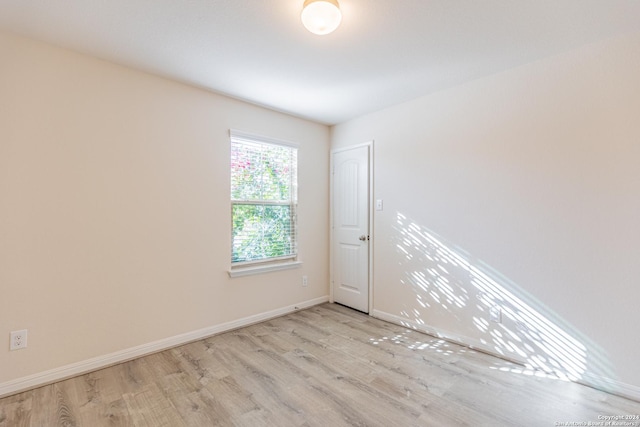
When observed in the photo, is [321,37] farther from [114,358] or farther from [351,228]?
[114,358]

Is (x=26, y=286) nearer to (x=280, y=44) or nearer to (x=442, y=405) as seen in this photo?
(x=280, y=44)

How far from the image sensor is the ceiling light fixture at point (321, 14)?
1.63 metres

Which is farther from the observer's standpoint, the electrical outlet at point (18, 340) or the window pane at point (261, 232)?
Result: the window pane at point (261, 232)

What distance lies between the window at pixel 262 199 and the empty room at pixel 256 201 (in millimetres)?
45

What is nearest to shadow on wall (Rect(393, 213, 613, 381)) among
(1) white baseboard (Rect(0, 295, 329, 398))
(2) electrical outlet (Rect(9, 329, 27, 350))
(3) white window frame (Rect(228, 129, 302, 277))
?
(3) white window frame (Rect(228, 129, 302, 277))

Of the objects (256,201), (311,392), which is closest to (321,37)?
(256,201)

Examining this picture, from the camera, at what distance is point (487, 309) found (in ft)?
8.53

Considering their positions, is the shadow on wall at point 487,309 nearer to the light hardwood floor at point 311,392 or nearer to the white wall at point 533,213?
the white wall at point 533,213

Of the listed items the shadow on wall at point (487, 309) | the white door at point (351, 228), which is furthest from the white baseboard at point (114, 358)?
the shadow on wall at point (487, 309)

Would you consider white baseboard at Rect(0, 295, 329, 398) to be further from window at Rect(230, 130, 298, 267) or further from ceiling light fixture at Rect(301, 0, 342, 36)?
ceiling light fixture at Rect(301, 0, 342, 36)

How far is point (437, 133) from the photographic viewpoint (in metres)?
2.97

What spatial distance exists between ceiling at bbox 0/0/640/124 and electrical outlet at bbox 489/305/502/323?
2.02 m

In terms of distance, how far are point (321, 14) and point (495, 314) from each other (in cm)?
263

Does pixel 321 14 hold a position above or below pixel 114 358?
above
